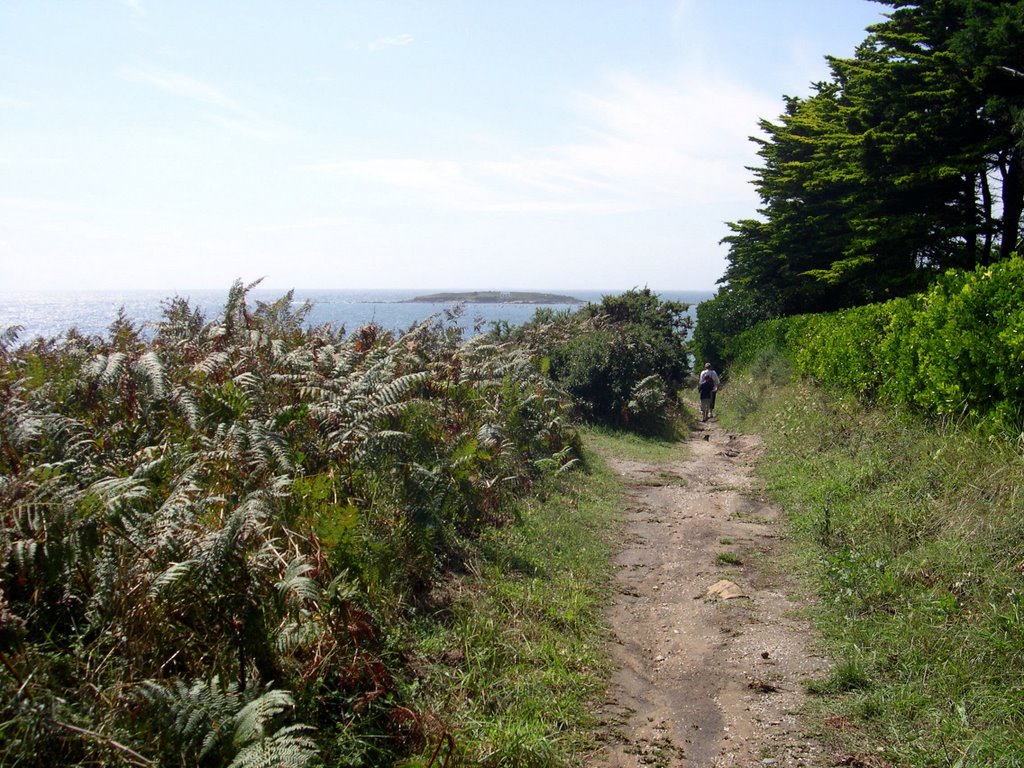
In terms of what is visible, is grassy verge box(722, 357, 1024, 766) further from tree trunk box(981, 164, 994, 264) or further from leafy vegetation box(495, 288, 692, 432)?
tree trunk box(981, 164, 994, 264)

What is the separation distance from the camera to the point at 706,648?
5480mm

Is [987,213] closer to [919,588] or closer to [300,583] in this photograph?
[919,588]

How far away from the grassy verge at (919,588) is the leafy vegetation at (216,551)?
259 centimetres

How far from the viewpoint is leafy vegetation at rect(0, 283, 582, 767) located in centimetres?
288

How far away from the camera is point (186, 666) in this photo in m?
3.36

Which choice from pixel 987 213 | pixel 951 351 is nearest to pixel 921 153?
pixel 987 213

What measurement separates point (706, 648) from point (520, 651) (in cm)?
148

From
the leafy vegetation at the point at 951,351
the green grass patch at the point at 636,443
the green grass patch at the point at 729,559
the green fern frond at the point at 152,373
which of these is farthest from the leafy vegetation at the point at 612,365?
the green fern frond at the point at 152,373

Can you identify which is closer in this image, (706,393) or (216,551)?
(216,551)

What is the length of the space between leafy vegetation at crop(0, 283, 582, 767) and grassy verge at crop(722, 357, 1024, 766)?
8.51ft

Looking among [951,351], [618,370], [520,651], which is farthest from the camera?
[618,370]

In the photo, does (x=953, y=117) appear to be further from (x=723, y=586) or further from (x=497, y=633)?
(x=497, y=633)

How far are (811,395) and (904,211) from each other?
30.5 feet

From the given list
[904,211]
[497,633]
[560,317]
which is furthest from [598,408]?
[497,633]
